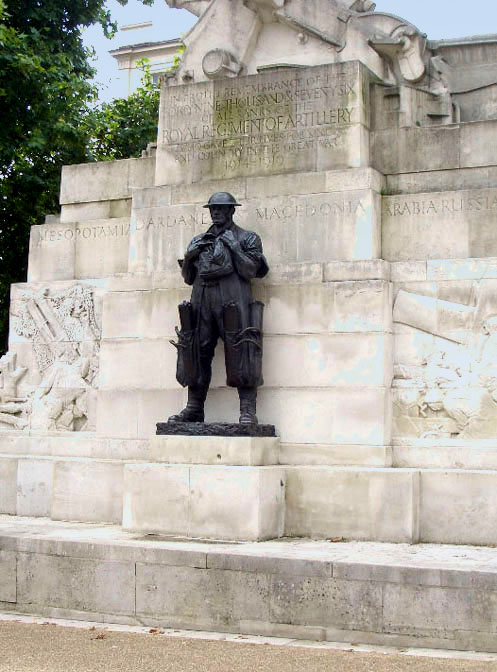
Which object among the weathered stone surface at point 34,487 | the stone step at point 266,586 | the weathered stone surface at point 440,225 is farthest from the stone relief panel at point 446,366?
the weathered stone surface at point 34,487

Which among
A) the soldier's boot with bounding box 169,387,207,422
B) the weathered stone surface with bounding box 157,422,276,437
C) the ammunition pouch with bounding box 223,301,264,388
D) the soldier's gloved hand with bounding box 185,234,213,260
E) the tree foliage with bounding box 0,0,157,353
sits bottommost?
the weathered stone surface with bounding box 157,422,276,437

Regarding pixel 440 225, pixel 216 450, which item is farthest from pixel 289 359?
pixel 440 225

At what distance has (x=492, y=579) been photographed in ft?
31.9

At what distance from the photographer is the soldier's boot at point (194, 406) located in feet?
44.5

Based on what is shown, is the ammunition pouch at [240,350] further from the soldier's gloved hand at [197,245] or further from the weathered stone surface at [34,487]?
the weathered stone surface at [34,487]

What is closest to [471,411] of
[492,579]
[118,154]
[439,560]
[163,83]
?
[439,560]

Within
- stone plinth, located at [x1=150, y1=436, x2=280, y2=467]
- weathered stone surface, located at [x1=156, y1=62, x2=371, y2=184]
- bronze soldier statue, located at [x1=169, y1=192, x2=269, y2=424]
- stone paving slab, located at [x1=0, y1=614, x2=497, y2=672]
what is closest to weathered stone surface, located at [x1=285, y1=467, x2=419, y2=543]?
stone plinth, located at [x1=150, y1=436, x2=280, y2=467]

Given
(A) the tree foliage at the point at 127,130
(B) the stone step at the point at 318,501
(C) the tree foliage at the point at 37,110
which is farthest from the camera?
(A) the tree foliage at the point at 127,130

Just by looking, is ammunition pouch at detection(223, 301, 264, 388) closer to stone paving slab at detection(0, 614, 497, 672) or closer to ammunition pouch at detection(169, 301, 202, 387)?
ammunition pouch at detection(169, 301, 202, 387)

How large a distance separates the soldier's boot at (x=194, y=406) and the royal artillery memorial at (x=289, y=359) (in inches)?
13.2

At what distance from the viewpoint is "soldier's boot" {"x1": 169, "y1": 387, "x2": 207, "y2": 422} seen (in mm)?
13562

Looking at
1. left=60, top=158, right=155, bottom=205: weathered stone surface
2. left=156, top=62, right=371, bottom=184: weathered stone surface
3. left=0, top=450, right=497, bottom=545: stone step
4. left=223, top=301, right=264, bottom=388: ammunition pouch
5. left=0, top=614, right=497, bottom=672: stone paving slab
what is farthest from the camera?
left=60, top=158, right=155, bottom=205: weathered stone surface

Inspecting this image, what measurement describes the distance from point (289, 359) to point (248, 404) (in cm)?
78

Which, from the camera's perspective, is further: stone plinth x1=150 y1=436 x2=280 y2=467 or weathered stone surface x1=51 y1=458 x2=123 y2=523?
weathered stone surface x1=51 y1=458 x2=123 y2=523
